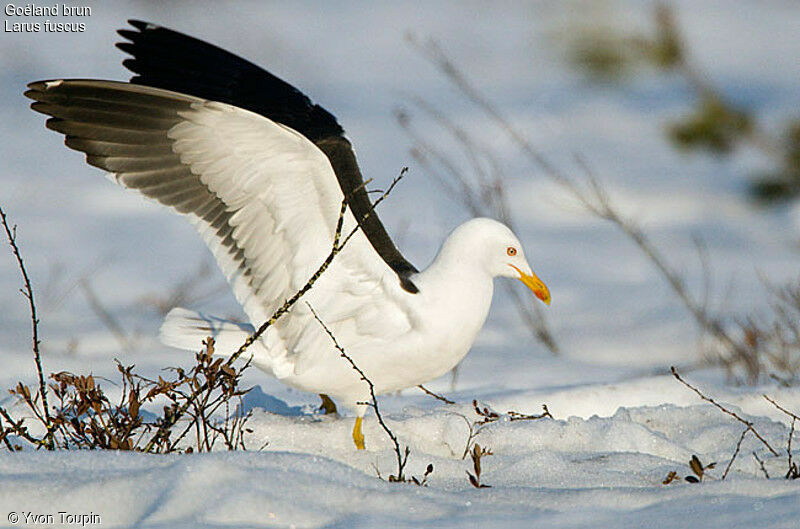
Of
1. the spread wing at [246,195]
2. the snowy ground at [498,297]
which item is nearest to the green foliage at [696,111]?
the snowy ground at [498,297]

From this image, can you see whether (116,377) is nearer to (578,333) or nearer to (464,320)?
(464,320)

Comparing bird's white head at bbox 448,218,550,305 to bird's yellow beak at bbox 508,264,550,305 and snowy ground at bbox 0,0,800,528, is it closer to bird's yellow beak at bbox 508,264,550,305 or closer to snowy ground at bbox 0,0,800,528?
bird's yellow beak at bbox 508,264,550,305

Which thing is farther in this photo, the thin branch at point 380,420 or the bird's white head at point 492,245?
the bird's white head at point 492,245

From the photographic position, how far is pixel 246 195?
354 centimetres

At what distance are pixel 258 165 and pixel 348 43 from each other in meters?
12.4

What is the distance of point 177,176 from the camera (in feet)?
11.8

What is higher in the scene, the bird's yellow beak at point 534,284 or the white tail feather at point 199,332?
the bird's yellow beak at point 534,284

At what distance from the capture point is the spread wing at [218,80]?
13.1 feet

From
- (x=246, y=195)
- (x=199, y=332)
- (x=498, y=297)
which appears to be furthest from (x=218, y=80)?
(x=498, y=297)

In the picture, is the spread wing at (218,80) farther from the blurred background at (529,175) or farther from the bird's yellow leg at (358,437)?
the blurred background at (529,175)

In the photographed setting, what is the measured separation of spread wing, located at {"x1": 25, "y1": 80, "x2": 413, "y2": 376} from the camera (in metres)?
3.45

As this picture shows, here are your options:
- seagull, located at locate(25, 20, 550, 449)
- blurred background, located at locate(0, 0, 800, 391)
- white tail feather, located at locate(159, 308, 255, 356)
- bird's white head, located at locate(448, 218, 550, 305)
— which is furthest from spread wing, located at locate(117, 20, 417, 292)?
blurred background, located at locate(0, 0, 800, 391)

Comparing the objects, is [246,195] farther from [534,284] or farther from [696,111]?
[696,111]

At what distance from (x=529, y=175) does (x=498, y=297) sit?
3.05m
